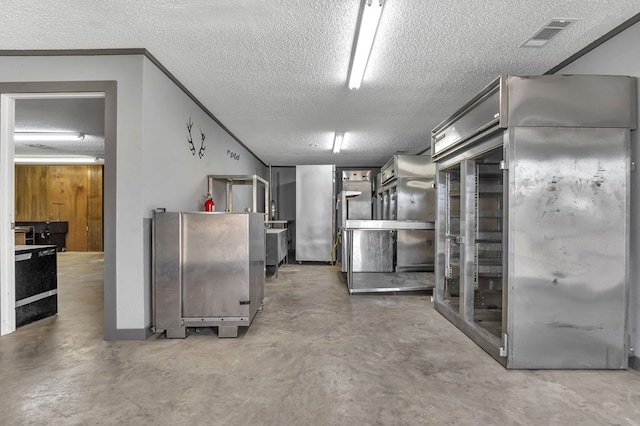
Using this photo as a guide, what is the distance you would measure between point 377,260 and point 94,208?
890 cm

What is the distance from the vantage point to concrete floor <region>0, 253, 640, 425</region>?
5.85ft

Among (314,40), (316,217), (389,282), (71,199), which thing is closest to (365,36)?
(314,40)

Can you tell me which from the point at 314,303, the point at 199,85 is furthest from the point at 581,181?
the point at 199,85

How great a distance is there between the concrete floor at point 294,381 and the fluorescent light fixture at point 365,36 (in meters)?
2.53

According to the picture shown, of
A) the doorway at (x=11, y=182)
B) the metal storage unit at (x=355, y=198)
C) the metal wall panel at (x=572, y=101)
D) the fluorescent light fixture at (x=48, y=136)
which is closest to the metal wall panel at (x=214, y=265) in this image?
the doorway at (x=11, y=182)

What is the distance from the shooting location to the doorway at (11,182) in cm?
286

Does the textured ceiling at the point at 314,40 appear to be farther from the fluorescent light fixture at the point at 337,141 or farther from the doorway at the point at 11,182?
the fluorescent light fixture at the point at 337,141

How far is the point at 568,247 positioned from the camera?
2324 millimetres

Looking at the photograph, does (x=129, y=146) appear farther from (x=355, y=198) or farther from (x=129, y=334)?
(x=355, y=198)

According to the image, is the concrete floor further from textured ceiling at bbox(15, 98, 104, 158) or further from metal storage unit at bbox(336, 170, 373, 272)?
→ metal storage unit at bbox(336, 170, 373, 272)

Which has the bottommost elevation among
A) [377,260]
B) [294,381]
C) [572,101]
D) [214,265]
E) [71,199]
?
[294,381]

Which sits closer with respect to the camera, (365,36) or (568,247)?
(568,247)

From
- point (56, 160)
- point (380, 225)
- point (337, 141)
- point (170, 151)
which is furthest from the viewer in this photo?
point (56, 160)

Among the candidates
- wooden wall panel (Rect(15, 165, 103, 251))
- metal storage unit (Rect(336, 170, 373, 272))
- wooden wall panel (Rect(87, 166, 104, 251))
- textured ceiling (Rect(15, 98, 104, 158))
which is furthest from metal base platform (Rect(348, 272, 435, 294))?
wooden wall panel (Rect(15, 165, 103, 251))
